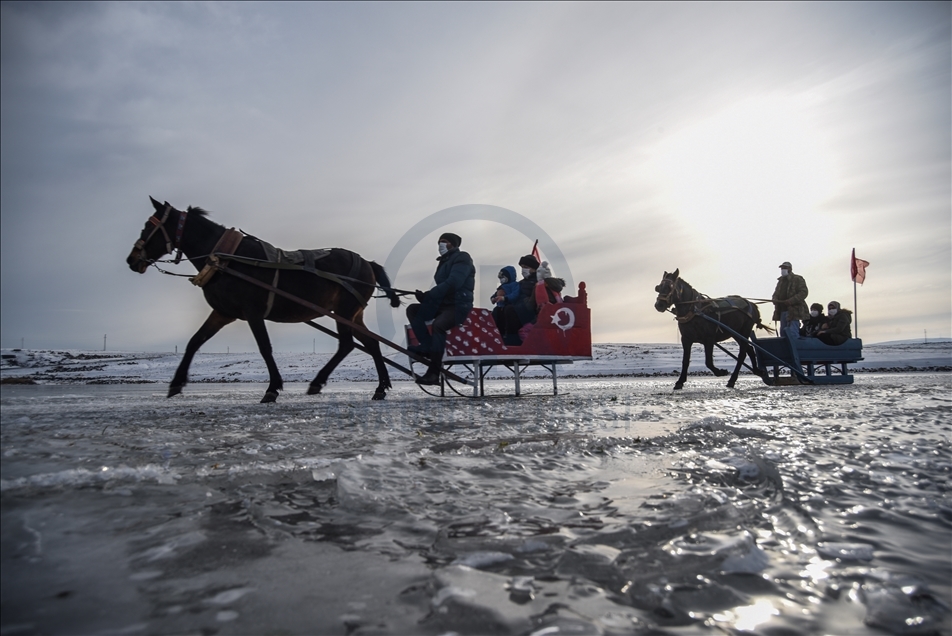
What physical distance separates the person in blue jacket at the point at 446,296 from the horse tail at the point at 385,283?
2.03 feet

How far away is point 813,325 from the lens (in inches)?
561

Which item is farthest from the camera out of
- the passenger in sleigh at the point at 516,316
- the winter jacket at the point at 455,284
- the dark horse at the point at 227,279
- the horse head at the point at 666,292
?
the horse head at the point at 666,292

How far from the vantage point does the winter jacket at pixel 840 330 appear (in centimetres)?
1335

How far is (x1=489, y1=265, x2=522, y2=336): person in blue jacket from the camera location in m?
8.93

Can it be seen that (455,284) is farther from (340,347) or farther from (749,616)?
(749,616)

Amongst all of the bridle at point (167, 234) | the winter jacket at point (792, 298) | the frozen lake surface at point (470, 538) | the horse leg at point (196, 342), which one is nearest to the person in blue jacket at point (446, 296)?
the horse leg at point (196, 342)

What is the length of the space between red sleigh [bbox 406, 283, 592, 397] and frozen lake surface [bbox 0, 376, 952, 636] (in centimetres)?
547

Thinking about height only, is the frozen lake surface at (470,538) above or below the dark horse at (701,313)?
below

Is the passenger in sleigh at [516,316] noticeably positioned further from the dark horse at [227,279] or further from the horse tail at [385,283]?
the dark horse at [227,279]

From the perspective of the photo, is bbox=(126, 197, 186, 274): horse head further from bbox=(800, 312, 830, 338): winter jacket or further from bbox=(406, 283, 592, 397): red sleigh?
bbox=(800, 312, 830, 338): winter jacket

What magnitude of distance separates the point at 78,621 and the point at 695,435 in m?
3.19

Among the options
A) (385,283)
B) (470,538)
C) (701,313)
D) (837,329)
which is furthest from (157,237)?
(837,329)

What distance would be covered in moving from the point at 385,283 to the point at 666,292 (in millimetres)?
6823

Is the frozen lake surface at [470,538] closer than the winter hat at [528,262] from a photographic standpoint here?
Yes
